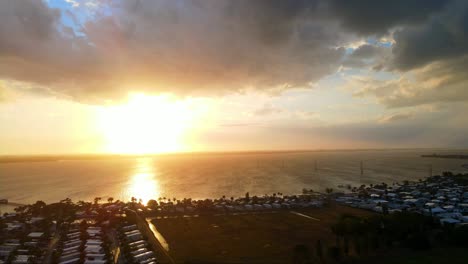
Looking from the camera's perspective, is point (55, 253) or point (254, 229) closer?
point (55, 253)

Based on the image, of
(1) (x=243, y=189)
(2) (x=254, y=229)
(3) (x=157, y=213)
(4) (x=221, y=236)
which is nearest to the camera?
(4) (x=221, y=236)

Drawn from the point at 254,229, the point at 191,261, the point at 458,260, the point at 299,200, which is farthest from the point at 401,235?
the point at 299,200

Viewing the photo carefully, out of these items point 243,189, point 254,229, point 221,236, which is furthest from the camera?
point 243,189

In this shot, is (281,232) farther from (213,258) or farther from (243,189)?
(243,189)

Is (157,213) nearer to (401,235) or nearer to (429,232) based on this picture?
(401,235)

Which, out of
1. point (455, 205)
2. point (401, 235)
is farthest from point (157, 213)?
point (455, 205)

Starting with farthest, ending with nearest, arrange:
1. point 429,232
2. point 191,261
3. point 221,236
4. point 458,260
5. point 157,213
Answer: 1. point 157,213
2. point 221,236
3. point 429,232
4. point 191,261
5. point 458,260
